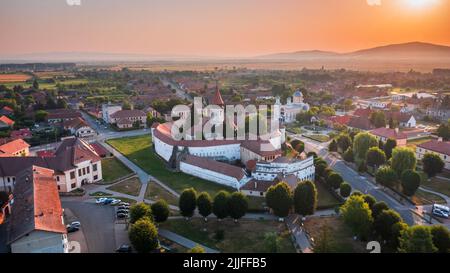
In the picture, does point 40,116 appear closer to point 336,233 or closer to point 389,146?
point 336,233

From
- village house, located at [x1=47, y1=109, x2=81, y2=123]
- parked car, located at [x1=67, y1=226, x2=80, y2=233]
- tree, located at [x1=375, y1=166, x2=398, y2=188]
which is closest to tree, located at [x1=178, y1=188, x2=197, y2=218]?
parked car, located at [x1=67, y1=226, x2=80, y2=233]

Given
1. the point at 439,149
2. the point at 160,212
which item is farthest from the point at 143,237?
the point at 439,149

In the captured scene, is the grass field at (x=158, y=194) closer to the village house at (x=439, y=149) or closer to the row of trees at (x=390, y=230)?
the row of trees at (x=390, y=230)

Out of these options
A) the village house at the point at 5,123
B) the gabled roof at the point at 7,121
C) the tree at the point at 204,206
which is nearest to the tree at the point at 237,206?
the tree at the point at 204,206
